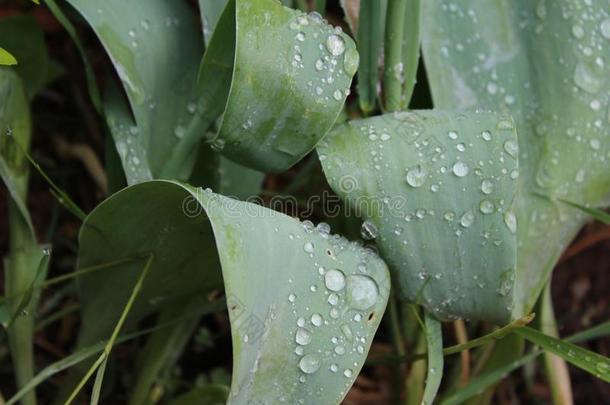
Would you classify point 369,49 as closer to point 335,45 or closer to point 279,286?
point 335,45

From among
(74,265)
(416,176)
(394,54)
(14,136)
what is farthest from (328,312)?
(74,265)

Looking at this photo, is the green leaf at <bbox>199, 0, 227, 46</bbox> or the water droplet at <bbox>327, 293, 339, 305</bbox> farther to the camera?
the green leaf at <bbox>199, 0, 227, 46</bbox>

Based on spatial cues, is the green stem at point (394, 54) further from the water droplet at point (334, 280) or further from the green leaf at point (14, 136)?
the green leaf at point (14, 136)

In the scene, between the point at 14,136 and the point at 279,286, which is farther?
the point at 14,136

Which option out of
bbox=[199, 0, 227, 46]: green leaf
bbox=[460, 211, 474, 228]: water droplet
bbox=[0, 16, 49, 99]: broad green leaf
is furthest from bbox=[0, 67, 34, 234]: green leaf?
bbox=[460, 211, 474, 228]: water droplet

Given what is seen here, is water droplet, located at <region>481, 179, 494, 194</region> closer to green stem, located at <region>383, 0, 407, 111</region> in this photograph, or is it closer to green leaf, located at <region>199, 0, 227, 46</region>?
green stem, located at <region>383, 0, 407, 111</region>
